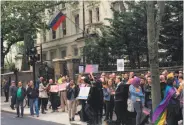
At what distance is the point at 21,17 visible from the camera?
37094mm

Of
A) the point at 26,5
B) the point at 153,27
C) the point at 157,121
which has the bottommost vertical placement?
the point at 157,121

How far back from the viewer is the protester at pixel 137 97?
12203 millimetres

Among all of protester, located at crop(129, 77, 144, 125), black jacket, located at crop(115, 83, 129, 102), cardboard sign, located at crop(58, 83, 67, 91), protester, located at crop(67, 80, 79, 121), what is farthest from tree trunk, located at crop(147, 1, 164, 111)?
cardboard sign, located at crop(58, 83, 67, 91)

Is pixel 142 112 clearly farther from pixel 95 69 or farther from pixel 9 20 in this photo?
pixel 9 20

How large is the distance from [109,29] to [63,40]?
61.2 ft

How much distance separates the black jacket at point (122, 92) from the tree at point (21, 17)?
23799 mm

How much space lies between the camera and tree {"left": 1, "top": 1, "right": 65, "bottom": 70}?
35.5 m

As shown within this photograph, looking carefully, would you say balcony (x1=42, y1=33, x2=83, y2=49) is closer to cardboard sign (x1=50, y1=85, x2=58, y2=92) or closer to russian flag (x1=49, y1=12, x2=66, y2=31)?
russian flag (x1=49, y1=12, x2=66, y2=31)

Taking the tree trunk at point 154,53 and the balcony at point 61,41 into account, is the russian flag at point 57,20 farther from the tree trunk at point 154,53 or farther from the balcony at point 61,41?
the tree trunk at point 154,53

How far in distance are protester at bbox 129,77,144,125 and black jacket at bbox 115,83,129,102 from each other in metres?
0.79


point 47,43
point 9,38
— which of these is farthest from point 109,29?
point 47,43

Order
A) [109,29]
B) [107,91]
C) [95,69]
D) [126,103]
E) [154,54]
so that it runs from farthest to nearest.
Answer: [109,29] < [95,69] < [107,91] < [126,103] < [154,54]

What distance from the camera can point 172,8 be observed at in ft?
69.5

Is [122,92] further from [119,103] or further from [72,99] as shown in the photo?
[72,99]
